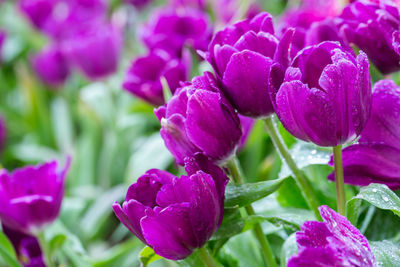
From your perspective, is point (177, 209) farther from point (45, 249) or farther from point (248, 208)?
point (45, 249)

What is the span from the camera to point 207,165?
0.38m

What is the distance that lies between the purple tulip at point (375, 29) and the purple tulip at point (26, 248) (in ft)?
1.26

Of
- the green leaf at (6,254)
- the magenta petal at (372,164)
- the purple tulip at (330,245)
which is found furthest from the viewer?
the green leaf at (6,254)

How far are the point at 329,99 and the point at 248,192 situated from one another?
0.31 ft

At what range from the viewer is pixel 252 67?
0.38 meters

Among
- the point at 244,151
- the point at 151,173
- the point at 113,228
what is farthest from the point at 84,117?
the point at 151,173

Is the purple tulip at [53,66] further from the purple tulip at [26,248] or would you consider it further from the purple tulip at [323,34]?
the purple tulip at [323,34]

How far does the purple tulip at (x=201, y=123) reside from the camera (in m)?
0.38

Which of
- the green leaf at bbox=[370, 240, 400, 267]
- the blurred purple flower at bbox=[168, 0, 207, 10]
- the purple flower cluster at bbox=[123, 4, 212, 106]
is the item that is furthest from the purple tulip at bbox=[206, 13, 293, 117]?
the blurred purple flower at bbox=[168, 0, 207, 10]

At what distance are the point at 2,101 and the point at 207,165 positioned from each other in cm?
107

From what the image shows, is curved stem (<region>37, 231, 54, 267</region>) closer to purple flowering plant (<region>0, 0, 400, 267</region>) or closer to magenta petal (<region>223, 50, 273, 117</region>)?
purple flowering plant (<region>0, 0, 400, 267</region>)

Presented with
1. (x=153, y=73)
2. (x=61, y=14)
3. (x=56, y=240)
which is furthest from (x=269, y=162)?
(x=61, y=14)

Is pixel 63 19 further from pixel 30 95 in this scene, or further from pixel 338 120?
pixel 338 120

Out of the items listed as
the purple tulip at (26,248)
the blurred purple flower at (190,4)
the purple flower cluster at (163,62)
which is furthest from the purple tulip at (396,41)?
the blurred purple flower at (190,4)
